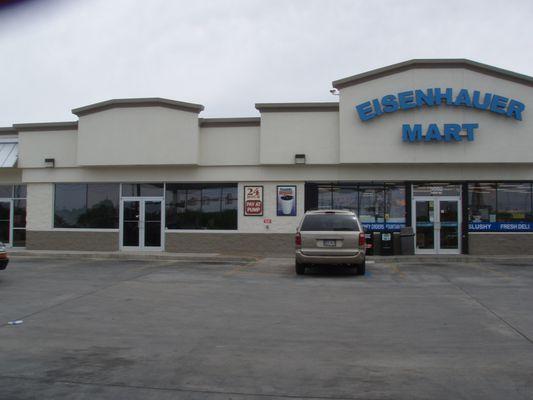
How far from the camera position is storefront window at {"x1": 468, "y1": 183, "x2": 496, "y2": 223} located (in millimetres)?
19366

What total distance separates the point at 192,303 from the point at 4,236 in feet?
53.0

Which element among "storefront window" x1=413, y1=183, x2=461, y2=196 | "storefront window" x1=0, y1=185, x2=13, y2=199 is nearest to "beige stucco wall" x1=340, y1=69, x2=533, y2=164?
"storefront window" x1=413, y1=183, x2=461, y2=196

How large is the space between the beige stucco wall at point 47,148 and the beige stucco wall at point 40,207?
37.3 inches

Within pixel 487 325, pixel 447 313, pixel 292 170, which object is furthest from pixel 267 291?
pixel 292 170

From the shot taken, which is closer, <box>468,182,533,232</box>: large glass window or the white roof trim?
<box>468,182,533,232</box>: large glass window

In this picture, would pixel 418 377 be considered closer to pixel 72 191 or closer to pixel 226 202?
pixel 226 202

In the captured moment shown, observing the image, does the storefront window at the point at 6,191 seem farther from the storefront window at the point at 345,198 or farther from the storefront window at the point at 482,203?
the storefront window at the point at 482,203

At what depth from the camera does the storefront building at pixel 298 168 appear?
18672 millimetres

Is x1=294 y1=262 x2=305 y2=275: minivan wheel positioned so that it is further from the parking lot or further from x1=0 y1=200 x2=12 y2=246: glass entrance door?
x1=0 y1=200 x2=12 y2=246: glass entrance door

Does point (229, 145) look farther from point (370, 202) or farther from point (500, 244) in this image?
point (500, 244)

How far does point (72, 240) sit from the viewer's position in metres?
21.0

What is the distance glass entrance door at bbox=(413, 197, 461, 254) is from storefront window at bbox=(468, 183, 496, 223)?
48cm

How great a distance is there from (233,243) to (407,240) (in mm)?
6508

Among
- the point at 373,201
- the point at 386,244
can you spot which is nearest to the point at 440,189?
the point at 373,201
